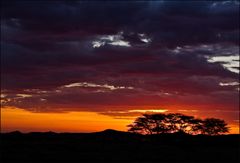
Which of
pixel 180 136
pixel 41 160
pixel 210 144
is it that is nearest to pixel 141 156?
pixel 41 160

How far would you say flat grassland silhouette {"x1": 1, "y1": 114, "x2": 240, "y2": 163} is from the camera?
65438mm

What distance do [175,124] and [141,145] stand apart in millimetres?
35529

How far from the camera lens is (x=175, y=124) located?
123 m

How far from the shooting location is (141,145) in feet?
292

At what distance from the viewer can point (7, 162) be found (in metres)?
57.9

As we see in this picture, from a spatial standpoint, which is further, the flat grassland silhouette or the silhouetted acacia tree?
the silhouetted acacia tree

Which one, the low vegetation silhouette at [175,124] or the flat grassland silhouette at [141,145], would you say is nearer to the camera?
the flat grassland silhouette at [141,145]

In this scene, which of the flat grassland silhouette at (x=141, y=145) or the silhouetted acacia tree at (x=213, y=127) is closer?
the flat grassland silhouette at (x=141, y=145)

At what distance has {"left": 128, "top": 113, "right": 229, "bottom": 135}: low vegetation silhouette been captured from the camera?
12176 cm

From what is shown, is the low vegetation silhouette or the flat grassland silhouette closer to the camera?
the flat grassland silhouette

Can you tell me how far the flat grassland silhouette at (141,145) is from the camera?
65438mm

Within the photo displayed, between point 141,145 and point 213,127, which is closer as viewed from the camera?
point 141,145

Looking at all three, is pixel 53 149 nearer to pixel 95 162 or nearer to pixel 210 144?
pixel 95 162

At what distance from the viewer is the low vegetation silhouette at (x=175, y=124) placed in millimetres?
121762
